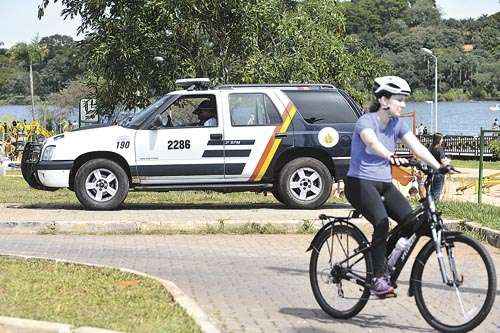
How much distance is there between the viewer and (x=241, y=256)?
9836 millimetres

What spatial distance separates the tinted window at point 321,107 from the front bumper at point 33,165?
4166 mm

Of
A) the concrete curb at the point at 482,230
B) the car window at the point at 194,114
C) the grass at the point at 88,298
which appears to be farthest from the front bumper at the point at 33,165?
the concrete curb at the point at 482,230

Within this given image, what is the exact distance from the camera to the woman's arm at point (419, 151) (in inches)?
240

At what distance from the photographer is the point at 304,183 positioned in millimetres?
13516

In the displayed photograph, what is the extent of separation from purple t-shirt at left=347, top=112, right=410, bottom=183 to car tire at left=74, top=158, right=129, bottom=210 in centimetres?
728

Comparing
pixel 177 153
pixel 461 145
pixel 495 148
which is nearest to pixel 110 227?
pixel 177 153

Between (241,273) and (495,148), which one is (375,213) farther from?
(495,148)

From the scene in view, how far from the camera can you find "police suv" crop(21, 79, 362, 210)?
13.2 meters

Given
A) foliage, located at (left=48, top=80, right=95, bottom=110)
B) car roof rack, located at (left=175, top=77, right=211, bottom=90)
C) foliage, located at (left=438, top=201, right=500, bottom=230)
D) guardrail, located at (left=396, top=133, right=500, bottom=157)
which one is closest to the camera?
foliage, located at (left=438, top=201, right=500, bottom=230)

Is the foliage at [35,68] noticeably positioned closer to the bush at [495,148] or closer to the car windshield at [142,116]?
the bush at [495,148]

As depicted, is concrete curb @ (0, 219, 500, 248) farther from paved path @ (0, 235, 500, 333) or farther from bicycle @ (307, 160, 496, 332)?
bicycle @ (307, 160, 496, 332)

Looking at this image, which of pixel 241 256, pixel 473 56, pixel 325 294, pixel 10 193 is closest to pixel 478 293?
pixel 325 294

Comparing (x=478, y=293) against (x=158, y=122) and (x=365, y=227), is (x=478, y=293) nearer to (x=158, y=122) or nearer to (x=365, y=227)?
(x=365, y=227)

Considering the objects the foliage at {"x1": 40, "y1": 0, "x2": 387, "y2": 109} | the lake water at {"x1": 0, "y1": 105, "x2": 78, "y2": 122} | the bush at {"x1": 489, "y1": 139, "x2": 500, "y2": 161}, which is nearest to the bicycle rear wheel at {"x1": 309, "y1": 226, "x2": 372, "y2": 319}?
the foliage at {"x1": 40, "y1": 0, "x2": 387, "y2": 109}
